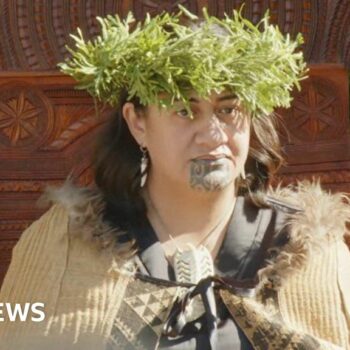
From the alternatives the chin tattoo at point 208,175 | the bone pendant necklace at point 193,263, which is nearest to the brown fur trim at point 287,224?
the bone pendant necklace at point 193,263

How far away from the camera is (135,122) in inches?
160

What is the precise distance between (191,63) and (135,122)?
224 millimetres

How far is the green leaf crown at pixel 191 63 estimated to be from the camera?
394 cm

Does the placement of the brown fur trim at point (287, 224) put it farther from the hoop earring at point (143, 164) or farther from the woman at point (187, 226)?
the hoop earring at point (143, 164)

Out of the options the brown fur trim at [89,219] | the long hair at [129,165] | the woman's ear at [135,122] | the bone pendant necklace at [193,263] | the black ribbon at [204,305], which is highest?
the woman's ear at [135,122]

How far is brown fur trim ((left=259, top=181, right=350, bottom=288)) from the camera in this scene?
3986mm

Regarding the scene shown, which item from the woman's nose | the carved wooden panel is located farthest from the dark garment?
the carved wooden panel

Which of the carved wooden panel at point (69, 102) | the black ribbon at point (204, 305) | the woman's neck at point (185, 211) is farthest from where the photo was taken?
the carved wooden panel at point (69, 102)

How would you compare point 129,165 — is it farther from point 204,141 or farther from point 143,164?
point 204,141

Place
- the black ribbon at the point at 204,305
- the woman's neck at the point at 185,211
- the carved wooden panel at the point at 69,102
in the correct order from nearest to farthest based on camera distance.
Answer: the black ribbon at the point at 204,305 → the woman's neck at the point at 185,211 → the carved wooden panel at the point at 69,102

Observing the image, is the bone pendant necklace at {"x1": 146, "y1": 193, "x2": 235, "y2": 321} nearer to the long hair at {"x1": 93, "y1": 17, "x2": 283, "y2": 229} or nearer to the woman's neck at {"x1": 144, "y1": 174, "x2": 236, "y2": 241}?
the woman's neck at {"x1": 144, "y1": 174, "x2": 236, "y2": 241}

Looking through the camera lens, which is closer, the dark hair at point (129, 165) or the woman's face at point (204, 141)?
the woman's face at point (204, 141)

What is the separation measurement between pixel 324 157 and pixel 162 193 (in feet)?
3.57

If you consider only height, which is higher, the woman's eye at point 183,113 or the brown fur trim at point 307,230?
the woman's eye at point 183,113
